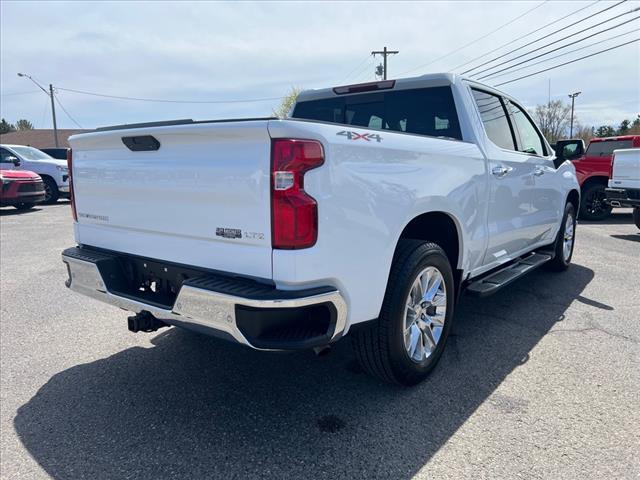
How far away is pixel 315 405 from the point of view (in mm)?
2967

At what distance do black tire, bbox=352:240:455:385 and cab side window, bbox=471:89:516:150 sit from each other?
1558mm


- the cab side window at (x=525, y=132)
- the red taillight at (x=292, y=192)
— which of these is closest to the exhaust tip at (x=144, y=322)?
the red taillight at (x=292, y=192)

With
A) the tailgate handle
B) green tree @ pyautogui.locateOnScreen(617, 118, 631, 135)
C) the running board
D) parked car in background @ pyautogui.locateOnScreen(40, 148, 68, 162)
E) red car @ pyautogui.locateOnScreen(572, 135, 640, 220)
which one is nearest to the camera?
the tailgate handle

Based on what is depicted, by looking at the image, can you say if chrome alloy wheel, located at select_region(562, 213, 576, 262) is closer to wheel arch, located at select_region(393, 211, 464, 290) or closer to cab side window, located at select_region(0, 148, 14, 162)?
wheel arch, located at select_region(393, 211, 464, 290)

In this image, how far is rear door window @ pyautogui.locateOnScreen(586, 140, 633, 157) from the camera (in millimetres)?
11906

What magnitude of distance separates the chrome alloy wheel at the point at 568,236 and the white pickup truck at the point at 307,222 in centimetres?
235

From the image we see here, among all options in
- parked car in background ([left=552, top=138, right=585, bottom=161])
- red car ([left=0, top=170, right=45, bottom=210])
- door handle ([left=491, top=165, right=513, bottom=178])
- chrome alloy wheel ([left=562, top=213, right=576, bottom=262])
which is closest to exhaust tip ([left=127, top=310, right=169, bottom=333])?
door handle ([left=491, top=165, right=513, bottom=178])

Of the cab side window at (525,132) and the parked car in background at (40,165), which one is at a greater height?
the cab side window at (525,132)

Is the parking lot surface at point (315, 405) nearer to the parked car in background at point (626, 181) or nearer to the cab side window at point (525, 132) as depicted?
the cab side window at point (525, 132)

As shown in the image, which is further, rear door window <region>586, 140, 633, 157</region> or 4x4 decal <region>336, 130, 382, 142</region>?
rear door window <region>586, 140, 633, 157</region>

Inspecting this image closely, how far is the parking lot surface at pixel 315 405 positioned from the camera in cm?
242

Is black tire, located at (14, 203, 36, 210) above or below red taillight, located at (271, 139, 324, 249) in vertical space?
below

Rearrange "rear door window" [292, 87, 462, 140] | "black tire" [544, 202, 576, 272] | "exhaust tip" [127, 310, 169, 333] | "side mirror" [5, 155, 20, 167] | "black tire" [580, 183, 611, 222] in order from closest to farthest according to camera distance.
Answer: "exhaust tip" [127, 310, 169, 333], "rear door window" [292, 87, 462, 140], "black tire" [544, 202, 576, 272], "black tire" [580, 183, 611, 222], "side mirror" [5, 155, 20, 167]

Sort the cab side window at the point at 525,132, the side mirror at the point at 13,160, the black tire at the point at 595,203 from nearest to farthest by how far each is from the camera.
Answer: the cab side window at the point at 525,132, the black tire at the point at 595,203, the side mirror at the point at 13,160
